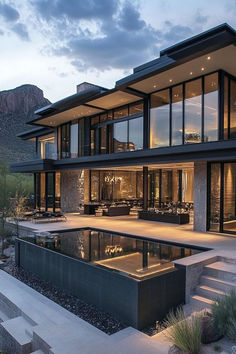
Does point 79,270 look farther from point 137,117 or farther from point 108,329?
point 137,117

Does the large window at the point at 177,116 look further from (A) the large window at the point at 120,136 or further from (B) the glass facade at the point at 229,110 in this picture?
(A) the large window at the point at 120,136

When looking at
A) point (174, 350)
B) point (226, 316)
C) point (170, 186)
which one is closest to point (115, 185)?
point (170, 186)

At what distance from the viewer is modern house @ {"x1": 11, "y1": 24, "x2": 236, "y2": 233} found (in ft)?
33.1

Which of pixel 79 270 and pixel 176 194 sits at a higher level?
pixel 176 194

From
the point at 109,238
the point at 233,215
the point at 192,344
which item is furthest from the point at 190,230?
the point at 192,344

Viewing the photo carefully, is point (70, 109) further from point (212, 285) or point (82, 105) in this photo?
point (212, 285)

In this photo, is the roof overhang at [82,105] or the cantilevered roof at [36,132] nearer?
the roof overhang at [82,105]

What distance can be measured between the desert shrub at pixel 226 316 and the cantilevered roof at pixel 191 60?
23.3ft

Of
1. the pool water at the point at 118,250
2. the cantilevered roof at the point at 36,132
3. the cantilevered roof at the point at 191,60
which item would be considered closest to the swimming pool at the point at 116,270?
the pool water at the point at 118,250

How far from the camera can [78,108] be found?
53.0 ft

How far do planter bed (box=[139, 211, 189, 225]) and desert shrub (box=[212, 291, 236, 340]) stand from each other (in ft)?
29.5

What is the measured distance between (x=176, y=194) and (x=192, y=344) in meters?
15.1

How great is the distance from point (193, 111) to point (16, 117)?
50.7 meters

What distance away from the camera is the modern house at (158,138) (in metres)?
10.1
